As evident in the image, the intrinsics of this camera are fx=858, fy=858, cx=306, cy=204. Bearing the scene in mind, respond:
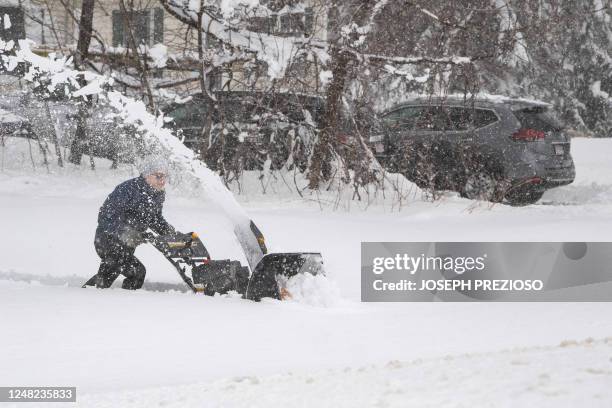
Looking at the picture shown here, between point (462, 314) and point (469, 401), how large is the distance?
3.29 m

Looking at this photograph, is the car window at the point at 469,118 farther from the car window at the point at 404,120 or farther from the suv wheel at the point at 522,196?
the suv wheel at the point at 522,196

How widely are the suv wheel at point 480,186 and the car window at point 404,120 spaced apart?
46.1 inches

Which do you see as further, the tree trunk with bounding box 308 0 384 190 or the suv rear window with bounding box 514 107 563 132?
the suv rear window with bounding box 514 107 563 132

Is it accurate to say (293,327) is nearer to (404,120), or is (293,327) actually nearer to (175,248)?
(175,248)

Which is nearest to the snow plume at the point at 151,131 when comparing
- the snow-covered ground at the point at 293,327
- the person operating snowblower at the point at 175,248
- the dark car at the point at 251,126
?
the person operating snowblower at the point at 175,248

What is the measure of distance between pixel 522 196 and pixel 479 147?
1.16 meters

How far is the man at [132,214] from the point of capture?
21.5 ft

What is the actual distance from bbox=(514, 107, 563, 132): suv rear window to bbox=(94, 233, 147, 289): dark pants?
6.80m

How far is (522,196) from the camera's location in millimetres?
12734

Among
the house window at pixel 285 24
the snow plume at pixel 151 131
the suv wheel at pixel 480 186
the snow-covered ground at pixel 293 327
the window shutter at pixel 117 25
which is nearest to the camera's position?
the snow-covered ground at pixel 293 327

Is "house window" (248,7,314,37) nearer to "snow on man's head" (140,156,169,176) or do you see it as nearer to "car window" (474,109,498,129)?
"car window" (474,109,498,129)

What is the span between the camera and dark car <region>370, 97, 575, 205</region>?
11.9m

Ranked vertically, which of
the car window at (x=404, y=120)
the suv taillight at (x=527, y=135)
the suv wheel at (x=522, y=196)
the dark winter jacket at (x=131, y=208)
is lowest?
the suv wheel at (x=522, y=196)

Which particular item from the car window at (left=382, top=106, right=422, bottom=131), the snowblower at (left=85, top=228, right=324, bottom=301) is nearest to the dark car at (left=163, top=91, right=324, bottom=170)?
the car window at (left=382, top=106, right=422, bottom=131)
